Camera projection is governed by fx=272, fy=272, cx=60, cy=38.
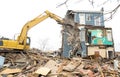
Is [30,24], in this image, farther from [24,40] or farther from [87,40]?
[87,40]

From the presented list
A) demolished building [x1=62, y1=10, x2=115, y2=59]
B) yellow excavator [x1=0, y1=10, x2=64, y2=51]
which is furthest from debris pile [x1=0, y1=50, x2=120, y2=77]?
demolished building [x1=62, y1=10, x2=115, y2=59]

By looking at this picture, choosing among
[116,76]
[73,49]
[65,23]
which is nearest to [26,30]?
[65,23]

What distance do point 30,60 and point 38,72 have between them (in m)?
4.92

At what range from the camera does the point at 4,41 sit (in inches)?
867

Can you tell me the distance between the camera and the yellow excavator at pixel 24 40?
22.1 m

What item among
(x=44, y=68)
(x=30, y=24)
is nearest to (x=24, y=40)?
(x=30, y=24)

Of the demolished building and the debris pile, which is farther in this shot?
the demolished building

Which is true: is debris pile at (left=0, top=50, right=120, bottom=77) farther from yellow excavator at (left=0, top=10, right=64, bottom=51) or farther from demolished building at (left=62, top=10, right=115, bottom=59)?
demolished building at (left=62, top=10, right=115, bottom=59)

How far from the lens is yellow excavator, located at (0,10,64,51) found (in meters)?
22.1

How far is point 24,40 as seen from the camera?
77.2ft

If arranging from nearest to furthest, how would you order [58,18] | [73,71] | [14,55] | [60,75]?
[60,75] → [73,71] → [14,55] → [58,18]

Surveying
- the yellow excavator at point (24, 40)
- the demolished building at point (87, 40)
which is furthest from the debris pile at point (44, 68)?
the demolished building at point (87, 40)

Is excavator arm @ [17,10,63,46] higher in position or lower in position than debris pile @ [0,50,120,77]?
higher

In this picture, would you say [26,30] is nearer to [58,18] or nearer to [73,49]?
[58,18]
